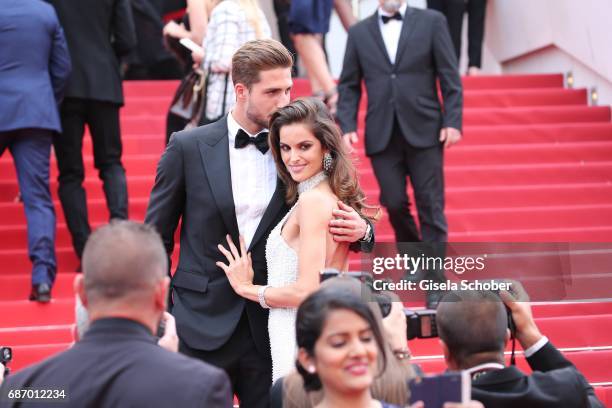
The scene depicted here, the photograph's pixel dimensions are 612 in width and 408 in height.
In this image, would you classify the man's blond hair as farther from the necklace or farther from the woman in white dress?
Answer: the necklace

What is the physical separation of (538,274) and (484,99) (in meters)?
6.54

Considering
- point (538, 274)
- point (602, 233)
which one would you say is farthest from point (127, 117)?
point (538, 274)

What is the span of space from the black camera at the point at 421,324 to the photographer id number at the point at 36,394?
4.07 ft

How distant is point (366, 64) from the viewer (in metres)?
8.20

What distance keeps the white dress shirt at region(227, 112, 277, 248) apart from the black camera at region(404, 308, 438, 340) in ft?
3.57

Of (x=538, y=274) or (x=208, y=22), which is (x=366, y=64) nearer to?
(x=208, y=22)

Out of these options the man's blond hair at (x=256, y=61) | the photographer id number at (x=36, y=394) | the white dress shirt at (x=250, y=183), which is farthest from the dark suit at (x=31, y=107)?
the photographer id number at (x=36, y=394)

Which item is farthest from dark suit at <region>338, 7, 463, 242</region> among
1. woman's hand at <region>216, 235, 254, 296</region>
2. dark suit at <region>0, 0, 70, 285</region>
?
woman's hand at <region>216, 235, 254, 296</region>

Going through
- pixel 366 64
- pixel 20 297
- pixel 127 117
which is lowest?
pixel 20 297

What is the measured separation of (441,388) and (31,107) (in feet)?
16.6

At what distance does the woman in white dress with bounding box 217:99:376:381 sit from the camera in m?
4.57

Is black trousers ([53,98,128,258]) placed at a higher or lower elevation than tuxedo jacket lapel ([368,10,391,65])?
lower

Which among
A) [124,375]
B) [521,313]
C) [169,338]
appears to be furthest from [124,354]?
[521,313]

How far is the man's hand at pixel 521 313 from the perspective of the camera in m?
3.97
